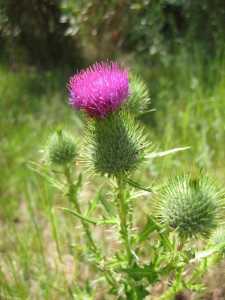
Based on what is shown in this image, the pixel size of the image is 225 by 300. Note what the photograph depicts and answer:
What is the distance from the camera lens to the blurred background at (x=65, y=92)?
3.80m

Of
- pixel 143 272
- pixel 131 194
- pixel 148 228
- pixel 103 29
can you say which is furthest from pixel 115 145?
pixel 103 29

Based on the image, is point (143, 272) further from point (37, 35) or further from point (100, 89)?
point (37, 35)

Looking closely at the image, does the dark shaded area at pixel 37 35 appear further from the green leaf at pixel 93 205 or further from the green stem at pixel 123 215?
the green stem at pixel 123 215

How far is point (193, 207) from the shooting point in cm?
221

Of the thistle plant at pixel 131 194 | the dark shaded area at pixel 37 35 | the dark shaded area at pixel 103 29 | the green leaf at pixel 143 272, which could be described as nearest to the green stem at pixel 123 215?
the thistle plant at pixel 131 194

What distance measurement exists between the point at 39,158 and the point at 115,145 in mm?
2930

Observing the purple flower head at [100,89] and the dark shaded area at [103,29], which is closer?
the purple flower head at [100,89]

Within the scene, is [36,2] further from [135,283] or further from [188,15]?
[135,283]

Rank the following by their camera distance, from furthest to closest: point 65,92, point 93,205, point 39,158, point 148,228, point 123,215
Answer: point 65,92
point 39,158
point 93,205
point 123,215
point 148,228

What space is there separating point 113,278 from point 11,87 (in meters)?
5.15

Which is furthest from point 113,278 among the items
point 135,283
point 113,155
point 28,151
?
point 28,151

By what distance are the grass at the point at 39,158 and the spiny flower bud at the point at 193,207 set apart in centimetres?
73

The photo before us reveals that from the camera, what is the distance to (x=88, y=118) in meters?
2.44

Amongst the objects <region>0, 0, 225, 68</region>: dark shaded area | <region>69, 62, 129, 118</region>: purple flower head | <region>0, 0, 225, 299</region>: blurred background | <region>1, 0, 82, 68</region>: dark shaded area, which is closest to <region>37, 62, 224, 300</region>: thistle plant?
<region>69, 62, 129, 118</region>: purple flower head
